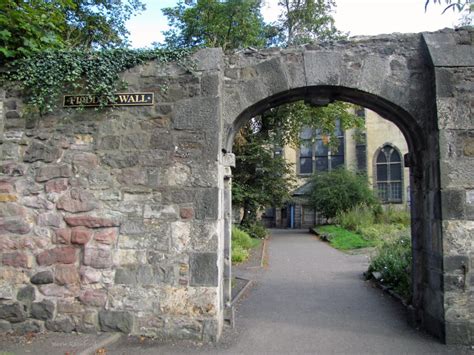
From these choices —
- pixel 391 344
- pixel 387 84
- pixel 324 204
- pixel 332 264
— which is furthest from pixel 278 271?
pixel 324 204

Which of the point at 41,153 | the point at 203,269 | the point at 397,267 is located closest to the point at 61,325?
the point at 203,269

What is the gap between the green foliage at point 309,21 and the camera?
57.2ft

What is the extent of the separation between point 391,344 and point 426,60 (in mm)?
3521

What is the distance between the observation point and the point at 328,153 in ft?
105

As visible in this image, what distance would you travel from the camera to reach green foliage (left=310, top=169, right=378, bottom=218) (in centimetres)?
2361

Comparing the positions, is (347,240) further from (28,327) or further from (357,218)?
(28,327)

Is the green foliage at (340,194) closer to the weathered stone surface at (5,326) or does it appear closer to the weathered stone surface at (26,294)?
the weathered stone surface at (26,294)

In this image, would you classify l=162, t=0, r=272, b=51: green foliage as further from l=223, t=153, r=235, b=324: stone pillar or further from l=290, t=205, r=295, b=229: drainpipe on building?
l=290, t=205, r=295, b=229: drainpipe on building

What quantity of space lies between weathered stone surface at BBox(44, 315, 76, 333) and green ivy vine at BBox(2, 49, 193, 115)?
2.63 m

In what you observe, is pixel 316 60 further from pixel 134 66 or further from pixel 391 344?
pixel 391 344

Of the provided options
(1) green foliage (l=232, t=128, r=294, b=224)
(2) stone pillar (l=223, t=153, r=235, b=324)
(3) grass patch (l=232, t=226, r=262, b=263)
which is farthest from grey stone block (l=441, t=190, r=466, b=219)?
(1) green foliage (l=232, t=128, r=294, b=224)

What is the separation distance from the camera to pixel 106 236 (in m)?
4.88

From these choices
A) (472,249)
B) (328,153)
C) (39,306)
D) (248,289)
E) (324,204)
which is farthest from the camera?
(328,153)

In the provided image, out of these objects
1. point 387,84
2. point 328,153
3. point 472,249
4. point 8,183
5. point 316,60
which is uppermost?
point 328,153
